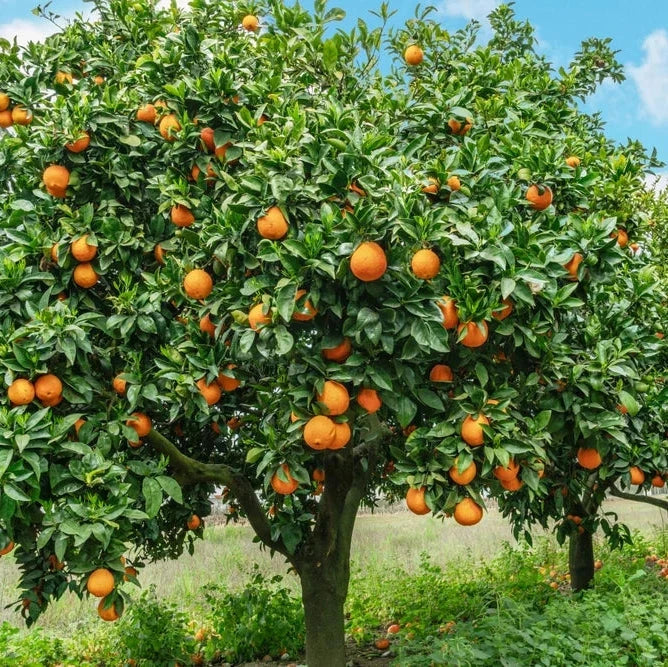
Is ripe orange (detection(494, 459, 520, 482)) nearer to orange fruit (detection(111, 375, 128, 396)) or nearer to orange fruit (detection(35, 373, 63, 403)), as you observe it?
orange fruit (detection(111, 375, 128, 396))

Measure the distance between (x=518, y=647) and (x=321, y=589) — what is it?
4.26 feet

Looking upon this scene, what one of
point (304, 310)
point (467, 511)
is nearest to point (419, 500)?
point (467, 511)

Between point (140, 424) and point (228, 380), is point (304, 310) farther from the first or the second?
point (140, 424)

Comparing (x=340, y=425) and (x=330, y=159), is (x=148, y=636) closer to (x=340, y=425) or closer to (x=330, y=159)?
(x=340, y=425)

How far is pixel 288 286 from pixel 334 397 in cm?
43

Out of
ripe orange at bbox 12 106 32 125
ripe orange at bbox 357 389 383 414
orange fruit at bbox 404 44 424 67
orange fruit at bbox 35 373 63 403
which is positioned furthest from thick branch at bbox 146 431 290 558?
orange fruit at bbox 404 44 424 67

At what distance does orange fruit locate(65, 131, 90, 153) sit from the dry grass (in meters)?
5.13

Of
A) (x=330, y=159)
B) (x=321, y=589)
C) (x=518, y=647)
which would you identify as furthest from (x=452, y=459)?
(x=321, y=589)

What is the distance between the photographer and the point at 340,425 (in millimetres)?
2738

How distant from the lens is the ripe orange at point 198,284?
3.05 meters

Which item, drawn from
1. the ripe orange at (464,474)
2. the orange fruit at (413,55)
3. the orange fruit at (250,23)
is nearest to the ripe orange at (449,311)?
the ripe orange at (464,474)

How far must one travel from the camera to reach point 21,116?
4.04 meters

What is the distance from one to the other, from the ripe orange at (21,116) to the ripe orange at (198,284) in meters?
1.75

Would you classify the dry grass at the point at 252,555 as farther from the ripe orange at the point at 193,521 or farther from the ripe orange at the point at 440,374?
the ripe orange at the point at 440,374
